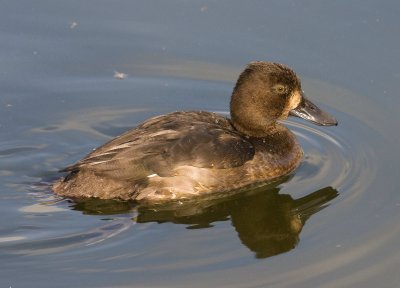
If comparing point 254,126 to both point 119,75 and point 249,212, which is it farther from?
point 119,75

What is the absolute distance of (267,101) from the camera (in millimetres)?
8977

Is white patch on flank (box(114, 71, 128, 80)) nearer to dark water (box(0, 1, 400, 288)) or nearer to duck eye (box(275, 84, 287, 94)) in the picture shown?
dark water (box(0, 1, 400, 288))

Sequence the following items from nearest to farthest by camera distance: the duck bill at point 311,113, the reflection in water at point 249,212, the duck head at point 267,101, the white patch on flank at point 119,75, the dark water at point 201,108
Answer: the dark water at point 201,108 → the reflection in water at point 249,212 → the duck head at point 267,101 → the duck bill at point 311,113 → the white patch on flank at point 119,75

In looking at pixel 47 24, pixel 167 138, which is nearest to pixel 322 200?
pixel 167 138

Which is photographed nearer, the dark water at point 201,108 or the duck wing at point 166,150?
the dark water at point 201,108

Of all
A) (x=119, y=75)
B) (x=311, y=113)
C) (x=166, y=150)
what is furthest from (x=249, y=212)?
(x=119, y=75)

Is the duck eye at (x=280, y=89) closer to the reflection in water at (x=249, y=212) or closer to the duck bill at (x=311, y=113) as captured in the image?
the duck bill at (x=311, y=113)

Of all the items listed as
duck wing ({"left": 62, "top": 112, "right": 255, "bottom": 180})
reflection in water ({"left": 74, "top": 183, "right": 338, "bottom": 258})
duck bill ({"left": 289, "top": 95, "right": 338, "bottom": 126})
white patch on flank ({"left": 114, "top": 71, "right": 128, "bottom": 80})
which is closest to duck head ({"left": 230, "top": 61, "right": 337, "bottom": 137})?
duck bill ({"left": 289, "top": 95, "right": 338, "bottom": 126})

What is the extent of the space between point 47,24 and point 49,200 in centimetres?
303

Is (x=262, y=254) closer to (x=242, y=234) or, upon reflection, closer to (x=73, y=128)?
(x=242, y=234)

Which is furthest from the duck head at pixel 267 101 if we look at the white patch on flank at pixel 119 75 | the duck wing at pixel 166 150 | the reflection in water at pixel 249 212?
the white patch on flank at pixel 119 75

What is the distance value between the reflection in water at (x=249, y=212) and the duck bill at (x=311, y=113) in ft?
2.76

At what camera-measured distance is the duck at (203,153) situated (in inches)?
326

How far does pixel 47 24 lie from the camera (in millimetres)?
10805
